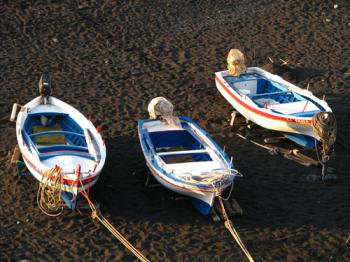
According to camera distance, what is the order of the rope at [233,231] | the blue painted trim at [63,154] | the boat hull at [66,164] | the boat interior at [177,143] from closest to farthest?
the rope at [233,231] → the boat hull at [66,164] → the blue painted trim at [63,154] → the boat interior at [177,143]

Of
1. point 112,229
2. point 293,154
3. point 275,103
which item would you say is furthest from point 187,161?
point 275,103

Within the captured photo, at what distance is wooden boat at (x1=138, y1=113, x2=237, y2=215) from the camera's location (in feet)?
48.6

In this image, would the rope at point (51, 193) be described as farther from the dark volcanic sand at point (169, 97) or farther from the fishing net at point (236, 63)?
the fishing net at point (236, 63)

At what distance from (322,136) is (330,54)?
6.75 metres

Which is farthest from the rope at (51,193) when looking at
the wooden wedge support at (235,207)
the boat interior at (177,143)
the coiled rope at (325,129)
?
the coiled rope at (325,129)

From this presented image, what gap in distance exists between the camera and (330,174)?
16922mm

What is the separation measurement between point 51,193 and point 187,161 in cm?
320

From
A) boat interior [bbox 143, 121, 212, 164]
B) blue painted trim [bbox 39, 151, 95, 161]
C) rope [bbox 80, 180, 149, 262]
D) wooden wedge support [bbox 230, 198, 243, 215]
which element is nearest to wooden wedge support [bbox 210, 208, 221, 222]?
wooden wedge support [bbox 230, 198, 243, 215]

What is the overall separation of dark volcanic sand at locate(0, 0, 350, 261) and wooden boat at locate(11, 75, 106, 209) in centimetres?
88

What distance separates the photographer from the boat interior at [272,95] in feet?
58.0

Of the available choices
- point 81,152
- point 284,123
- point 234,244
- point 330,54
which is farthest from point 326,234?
point 330,54

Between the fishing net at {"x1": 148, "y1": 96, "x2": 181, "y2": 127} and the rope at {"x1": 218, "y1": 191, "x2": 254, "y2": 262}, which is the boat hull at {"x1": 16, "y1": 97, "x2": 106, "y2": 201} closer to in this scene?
the fishing net at {"x1": 148, "y1": 96, "x2": 181, "y2": 127}

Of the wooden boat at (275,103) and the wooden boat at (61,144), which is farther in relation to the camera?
the wooden boat at (275,103)

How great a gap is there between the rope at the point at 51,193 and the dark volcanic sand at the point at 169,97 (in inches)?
7.7
